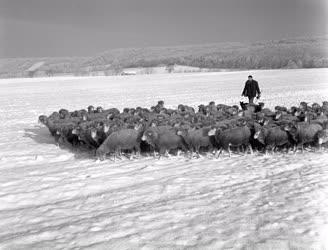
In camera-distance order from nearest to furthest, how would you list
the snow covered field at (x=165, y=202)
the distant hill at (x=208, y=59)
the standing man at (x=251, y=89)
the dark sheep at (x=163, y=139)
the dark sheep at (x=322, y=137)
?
the snow covered field at (x=165, y=202) < the dark sheep at (x=322, y=137) < the dark sheep at (x=163, y=139) < the standing man at (x=251, y=89) < the distant hill at (x=208, y=59)

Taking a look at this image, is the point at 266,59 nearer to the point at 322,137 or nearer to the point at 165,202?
the point at 322,137

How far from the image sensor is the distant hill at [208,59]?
271 feet

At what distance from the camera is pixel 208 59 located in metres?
96.9

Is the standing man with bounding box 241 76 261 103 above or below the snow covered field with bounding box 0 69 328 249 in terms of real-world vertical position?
above

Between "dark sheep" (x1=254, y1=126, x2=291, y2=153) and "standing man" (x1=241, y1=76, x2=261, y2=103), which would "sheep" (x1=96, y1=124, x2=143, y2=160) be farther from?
"standing man" (x1=241, y1=76, x2=261, y2=103)

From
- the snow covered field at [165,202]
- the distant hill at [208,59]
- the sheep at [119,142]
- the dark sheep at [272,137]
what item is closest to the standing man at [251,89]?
the dark sheep at [272,137]

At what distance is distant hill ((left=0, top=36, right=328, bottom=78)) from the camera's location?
82562mm

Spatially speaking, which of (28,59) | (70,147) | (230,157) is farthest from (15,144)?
(28,59)

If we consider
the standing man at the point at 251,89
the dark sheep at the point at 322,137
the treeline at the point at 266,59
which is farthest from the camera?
the treeline at the point at 266,59

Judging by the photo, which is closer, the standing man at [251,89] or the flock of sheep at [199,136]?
the flock of sheep at [199,136]

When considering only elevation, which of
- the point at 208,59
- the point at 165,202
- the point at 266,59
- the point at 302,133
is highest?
the point at 208,59

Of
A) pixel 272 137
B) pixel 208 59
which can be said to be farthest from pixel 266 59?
pixel 272 137

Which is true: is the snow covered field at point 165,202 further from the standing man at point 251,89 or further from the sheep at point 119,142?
the standing man at point 251,89

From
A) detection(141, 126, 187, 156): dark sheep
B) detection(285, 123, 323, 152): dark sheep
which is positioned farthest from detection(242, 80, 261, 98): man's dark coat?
detection(141, 126, 187, 156): dark sheep
